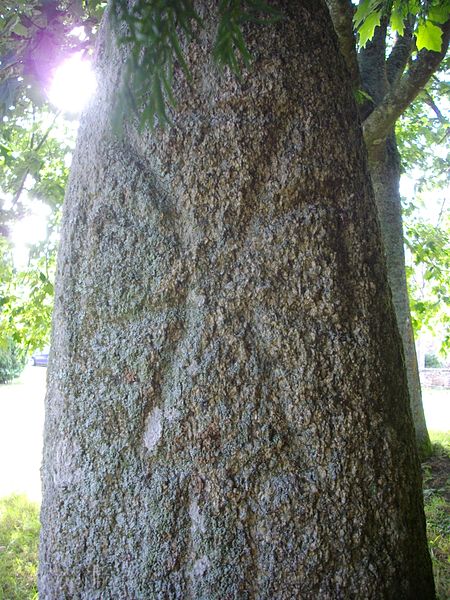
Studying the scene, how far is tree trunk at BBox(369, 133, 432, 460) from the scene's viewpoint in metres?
4.45

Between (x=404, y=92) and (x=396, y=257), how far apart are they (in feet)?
4.10

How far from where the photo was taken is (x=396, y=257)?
14.8 ft

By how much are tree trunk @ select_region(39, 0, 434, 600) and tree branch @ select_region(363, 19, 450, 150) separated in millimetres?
2217

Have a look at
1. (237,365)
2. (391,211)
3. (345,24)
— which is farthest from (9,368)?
(237,365)

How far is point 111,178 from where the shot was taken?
5.79 ft

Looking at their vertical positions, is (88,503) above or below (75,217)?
below

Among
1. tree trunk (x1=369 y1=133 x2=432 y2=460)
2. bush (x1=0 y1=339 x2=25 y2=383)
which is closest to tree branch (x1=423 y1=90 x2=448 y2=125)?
tree trunk (x1=369 y1=133 x2=432 y2=460)

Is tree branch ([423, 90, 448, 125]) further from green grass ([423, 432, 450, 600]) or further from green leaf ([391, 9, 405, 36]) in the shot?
green leaf ([391, 9, 405, 36])

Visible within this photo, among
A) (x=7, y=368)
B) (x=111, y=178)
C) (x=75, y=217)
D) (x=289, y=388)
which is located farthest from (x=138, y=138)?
(x=7, y=368)

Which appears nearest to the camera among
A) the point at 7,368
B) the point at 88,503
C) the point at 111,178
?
the point at 88,503

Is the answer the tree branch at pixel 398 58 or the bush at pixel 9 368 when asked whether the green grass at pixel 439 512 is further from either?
the bush at pixel 9 368

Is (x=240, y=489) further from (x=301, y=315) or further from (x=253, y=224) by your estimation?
(x=253, y=224)

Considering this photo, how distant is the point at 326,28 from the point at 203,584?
1651 millimetres

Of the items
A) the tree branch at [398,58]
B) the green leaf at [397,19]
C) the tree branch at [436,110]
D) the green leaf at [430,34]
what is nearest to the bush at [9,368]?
the tree branch at [436,110]
